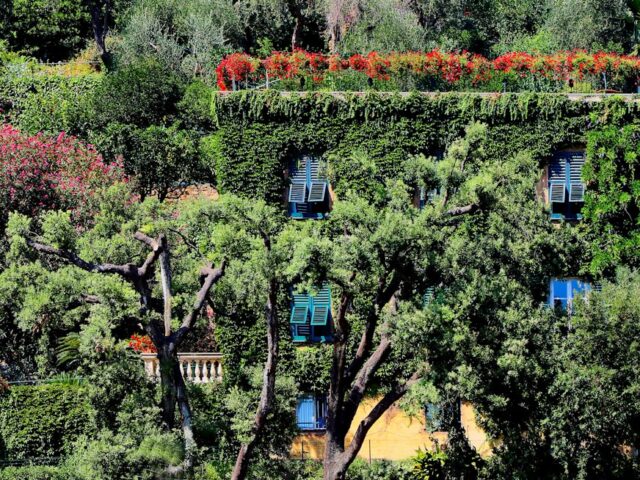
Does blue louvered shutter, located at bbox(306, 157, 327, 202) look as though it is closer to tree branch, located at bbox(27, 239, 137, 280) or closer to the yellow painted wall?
the yellow painted wall

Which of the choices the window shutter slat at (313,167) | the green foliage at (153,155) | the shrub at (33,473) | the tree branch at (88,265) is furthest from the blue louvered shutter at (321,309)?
the green foliage at (153,155)

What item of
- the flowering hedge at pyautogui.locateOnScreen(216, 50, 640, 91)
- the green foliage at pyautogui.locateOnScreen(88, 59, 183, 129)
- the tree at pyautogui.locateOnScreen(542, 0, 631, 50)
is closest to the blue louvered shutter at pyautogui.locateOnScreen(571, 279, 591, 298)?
the flowering hedge at pyautogui.locateOnScreen(216, 50, 640, 91)

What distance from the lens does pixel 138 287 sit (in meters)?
33.0

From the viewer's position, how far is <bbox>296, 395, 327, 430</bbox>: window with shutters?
3894 cm

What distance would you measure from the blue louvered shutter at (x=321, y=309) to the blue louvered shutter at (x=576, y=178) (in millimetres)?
6714

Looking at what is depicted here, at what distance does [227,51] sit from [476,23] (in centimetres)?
1111

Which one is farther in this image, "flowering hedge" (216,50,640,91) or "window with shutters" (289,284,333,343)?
"flowering hedge" (216,50,640,91)

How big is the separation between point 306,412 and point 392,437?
226 centimetres

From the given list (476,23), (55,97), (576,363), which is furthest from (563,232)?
(476,23)

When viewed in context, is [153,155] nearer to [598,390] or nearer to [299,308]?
[299,308]

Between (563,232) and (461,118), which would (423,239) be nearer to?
(563,232)

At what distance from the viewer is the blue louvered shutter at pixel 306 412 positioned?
1533 inches

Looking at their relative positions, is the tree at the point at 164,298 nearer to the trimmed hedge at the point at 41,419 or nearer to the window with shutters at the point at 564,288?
the trimmed hedge at the point at 41,419

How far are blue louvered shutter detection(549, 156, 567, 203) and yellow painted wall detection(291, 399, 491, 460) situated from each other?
19.0 feet
